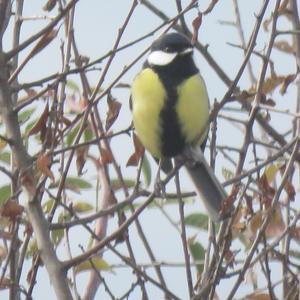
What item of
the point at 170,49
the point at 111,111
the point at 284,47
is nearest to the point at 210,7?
the point at 111,111

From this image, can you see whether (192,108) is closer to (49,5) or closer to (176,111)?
(176,111)

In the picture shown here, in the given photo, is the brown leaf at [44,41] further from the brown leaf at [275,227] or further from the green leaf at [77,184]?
the brown leaf at [275,227]

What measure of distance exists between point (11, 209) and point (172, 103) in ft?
2.64

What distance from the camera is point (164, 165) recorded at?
10.0 ft

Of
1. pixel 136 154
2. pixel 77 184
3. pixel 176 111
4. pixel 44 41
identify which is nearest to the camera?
pixel 44 41

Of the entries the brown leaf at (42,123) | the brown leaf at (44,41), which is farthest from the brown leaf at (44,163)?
the brown leaf at (44,41)

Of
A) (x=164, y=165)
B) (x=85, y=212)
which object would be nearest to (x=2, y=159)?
(x=85, y=212)

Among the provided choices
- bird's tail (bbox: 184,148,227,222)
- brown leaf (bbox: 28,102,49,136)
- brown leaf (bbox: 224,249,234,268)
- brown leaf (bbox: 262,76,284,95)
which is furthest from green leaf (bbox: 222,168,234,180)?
brown leaf (bbox: 28,102,49,136)

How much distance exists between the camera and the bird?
2758 millimetres

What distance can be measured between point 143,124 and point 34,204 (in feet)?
2.55

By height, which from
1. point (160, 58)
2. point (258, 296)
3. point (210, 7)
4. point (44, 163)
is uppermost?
point (160, 58)

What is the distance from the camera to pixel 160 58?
2.99 m

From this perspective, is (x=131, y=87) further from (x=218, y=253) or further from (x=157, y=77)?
(x=218, y=253)

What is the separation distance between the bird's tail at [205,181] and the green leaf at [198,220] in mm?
116
